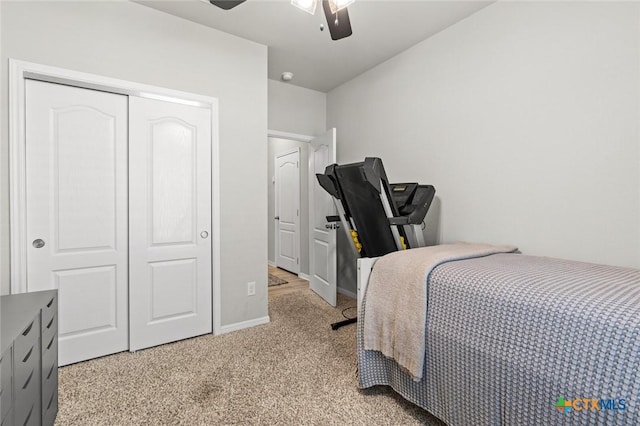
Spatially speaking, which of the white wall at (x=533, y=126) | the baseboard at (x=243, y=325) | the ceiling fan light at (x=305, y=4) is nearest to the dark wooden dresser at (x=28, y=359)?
the baseboard at (x=243, y=325)

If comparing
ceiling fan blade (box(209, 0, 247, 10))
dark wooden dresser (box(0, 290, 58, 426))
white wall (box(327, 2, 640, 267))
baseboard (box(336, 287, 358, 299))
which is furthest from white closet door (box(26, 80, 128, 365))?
white wall (box(327, 2, 640, 267))

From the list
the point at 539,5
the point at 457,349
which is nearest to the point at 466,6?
the point at 539,5

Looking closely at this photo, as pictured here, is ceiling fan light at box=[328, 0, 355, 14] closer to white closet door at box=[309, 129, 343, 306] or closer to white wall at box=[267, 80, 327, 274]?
white closet door at box=[309, 129, 343, 306]

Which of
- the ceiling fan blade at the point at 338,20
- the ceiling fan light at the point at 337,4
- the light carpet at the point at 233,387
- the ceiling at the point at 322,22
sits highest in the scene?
the ceiling at the point at 322,22

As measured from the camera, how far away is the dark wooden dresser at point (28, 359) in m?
0.98

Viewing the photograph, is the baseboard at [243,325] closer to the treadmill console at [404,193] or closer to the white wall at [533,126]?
the treadmill console at [404,193]

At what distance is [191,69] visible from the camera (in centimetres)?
249

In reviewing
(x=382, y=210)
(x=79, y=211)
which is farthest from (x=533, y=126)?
(x=79, y=211)

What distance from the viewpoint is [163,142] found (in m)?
2.41

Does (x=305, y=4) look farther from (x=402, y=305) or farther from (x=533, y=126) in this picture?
(x=533, y=126)

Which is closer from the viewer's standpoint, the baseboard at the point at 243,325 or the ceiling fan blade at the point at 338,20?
the ceiling fan blade at the point at 338,20

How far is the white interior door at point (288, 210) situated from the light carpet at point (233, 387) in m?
2.38

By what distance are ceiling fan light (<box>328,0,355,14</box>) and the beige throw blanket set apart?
4.27 ft

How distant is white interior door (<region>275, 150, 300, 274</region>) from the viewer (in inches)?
188
